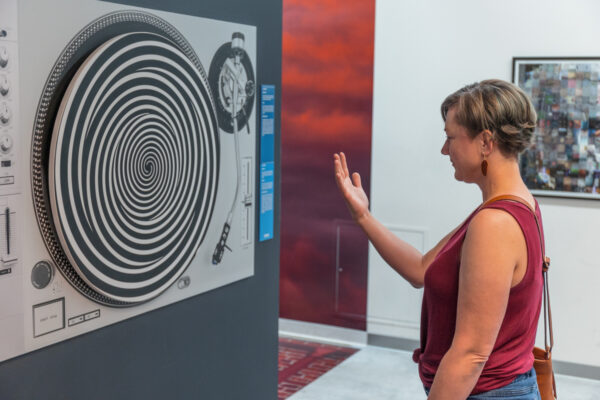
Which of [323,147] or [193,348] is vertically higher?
[323,147]

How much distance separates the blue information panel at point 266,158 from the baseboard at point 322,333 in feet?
7.62

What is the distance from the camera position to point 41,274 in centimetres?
180

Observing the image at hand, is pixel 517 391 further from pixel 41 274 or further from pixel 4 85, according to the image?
pixel 4 85

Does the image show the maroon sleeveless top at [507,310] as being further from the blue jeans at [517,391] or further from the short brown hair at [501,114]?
the short brown hair at [501,114]

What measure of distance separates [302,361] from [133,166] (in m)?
2.87

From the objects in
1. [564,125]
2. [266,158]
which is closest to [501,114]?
[266,158]

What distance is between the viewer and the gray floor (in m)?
4.07

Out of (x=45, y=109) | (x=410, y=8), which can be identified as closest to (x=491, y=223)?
(x=45, y=109)

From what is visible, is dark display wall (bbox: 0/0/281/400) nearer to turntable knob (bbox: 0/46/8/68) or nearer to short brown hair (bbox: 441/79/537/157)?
turntable knob (bbox: 0/46/8/68)

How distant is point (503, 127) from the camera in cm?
165

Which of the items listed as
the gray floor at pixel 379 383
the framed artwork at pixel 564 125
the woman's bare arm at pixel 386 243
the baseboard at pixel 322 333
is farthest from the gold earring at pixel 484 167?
the baseboard at pixel 322 333

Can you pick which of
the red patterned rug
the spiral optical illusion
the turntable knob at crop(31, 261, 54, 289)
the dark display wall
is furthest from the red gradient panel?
the turntable knob at crop(31, 261, 54, 289)

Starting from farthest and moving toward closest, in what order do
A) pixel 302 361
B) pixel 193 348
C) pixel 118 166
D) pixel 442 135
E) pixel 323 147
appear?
pixel 323 147 → pixel 302 361 → pixel 442 135 → pixel 193 348 → pixel 118 166

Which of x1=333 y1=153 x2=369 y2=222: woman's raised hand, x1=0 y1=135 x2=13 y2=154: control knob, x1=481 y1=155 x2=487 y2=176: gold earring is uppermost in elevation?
x1=0 y1=135 x2=13 y2=154: control knob
